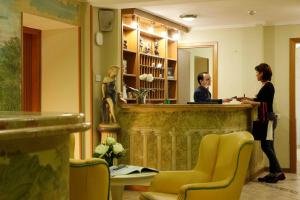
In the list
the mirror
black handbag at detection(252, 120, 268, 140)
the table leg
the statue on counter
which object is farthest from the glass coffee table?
the mirror

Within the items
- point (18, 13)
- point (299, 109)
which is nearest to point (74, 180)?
point (18, 13)

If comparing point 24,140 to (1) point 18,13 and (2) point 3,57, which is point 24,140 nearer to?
(2) point 3,57

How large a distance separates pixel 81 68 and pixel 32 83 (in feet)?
2.25

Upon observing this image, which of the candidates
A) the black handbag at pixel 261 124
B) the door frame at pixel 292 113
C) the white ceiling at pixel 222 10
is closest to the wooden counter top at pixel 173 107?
the black handbag at pixel 261 124

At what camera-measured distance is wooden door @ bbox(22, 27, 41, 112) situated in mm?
5215

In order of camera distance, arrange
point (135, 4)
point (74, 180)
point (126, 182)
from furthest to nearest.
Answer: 1. point (135, 4)
2. point (126, 182)
3. point (74, 180)

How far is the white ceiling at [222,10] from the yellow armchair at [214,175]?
218 cm

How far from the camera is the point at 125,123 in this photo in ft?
17.7

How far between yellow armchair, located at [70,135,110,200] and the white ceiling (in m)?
3.02

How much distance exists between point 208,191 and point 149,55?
4.24 metres

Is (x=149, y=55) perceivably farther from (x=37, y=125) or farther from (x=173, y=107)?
(x=37, y=125)

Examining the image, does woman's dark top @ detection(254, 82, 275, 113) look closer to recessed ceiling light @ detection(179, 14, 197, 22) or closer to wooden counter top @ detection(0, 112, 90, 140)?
recessed ceiling light @ detection(179, 14, 197, 22)

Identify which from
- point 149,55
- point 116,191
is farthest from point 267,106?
point 116,191

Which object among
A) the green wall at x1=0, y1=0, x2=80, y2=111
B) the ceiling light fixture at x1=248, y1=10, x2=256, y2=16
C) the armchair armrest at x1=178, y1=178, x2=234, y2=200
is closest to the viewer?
the armchair armrest at x1=178, y1=178, x2=234, y2=200
